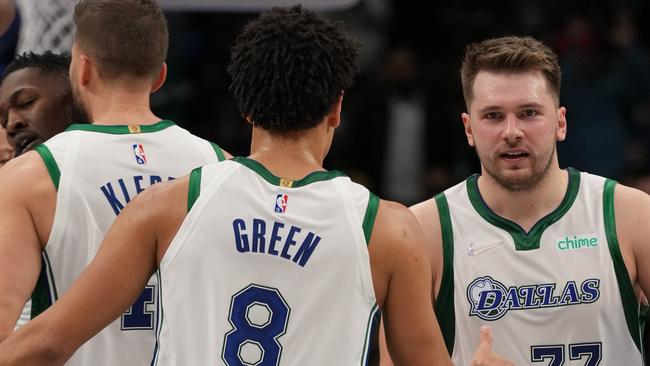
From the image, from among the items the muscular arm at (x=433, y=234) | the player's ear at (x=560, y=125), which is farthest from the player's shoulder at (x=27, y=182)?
the player's ear at (x=560, y=125)

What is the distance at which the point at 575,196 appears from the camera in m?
4.83

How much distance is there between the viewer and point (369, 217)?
3.66 m

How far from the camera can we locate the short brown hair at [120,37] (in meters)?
4.38

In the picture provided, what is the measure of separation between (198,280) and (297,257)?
297 millimetres

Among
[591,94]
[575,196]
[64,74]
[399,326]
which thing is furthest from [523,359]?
[591,94]

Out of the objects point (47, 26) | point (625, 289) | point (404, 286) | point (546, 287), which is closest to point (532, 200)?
point (546, 287)

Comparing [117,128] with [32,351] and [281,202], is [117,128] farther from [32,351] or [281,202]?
[32,351]

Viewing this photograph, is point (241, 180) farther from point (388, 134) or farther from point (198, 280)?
point (388, 134)

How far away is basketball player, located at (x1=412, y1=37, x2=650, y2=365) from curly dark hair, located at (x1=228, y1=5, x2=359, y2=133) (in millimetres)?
1153

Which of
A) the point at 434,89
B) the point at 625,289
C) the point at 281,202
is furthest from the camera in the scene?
the point at 434,89

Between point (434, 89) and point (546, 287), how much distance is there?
236 inches

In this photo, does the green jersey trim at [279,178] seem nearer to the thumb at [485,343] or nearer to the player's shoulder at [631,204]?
the thumb at [485,343]

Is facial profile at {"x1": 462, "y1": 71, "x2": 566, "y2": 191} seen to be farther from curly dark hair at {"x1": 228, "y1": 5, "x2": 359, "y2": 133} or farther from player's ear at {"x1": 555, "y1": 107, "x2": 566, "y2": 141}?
curly dark hair at {"x1": 228, "y1": 5, "x2": 359, "y2": 133}

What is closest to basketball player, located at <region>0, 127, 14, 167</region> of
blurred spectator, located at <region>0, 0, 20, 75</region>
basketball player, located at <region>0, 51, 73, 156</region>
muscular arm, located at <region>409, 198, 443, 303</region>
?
basketball player, located at <region>0, 51, 73, 156</region>
